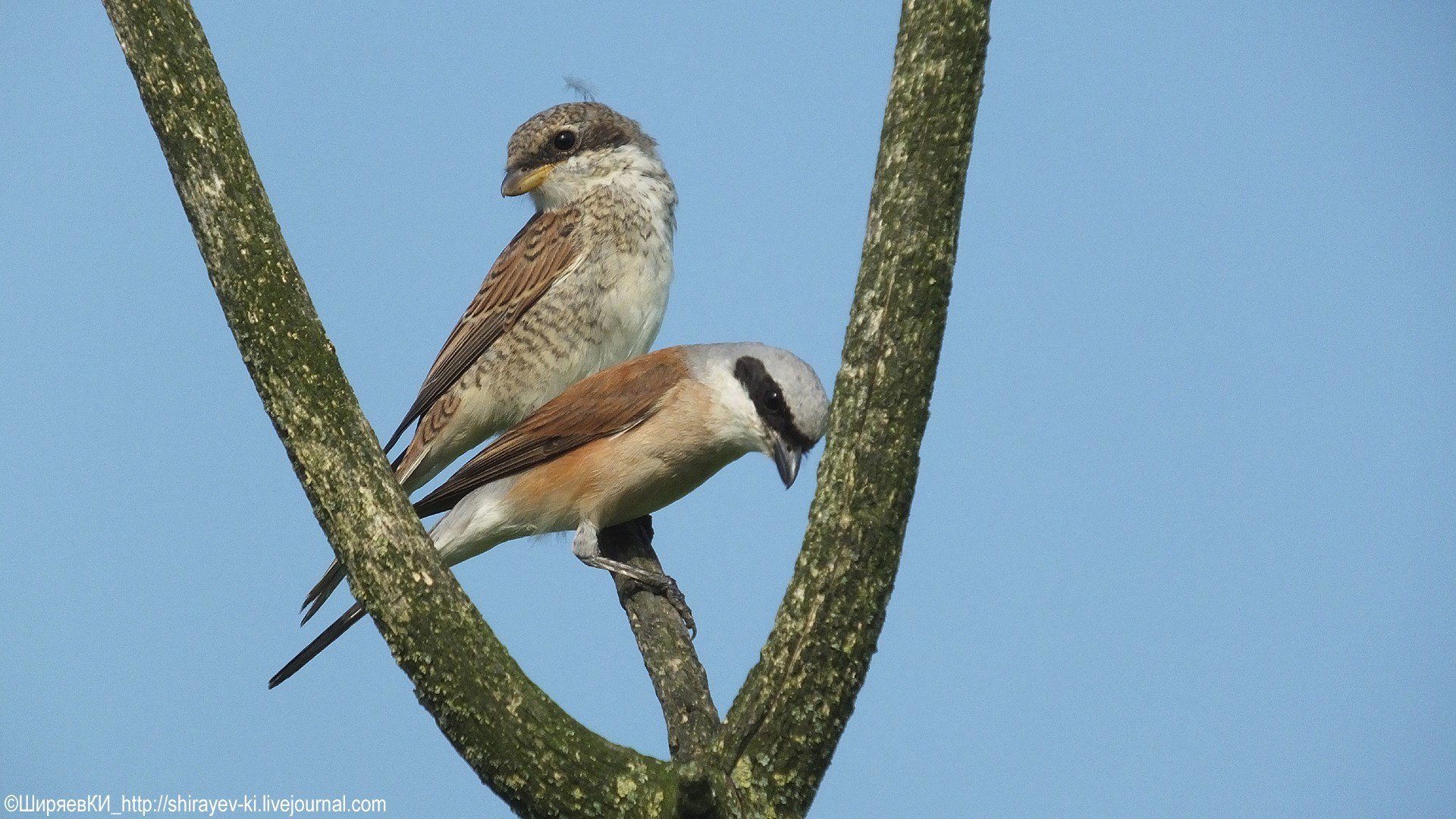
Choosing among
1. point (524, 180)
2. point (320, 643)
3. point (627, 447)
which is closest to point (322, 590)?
point (320, 643)

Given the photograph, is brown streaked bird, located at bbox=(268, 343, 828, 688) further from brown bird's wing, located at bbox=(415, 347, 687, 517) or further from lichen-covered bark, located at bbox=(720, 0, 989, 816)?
lichen-covered bark, located at bbox=(720, 0, 989, 816)

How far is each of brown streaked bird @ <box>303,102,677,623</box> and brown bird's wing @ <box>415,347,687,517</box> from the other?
0.61 meters

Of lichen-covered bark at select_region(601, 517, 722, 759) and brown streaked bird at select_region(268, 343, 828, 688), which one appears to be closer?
lichen-covered bark at select_region(601, 517, 722, 759)

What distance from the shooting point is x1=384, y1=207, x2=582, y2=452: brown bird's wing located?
6176mm

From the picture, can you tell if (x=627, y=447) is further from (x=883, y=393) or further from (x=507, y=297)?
(x=883, y=393)

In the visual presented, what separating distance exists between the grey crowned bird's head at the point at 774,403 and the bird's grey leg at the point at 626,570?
0.58 meters

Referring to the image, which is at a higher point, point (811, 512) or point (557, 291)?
point (557, 291)

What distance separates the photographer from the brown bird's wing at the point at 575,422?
17.4 ft

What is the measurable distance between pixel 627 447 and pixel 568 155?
1.90m

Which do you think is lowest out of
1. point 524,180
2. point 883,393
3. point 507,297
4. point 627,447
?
point 627,447

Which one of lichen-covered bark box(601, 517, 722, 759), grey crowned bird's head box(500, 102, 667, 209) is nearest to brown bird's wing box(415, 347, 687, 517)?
lichen-covered bark box(601, 517, 722, 759)

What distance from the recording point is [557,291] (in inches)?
241

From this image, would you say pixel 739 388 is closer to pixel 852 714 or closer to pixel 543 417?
pixel 543 417

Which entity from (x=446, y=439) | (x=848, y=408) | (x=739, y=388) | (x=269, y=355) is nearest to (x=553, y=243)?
(x=446, y=439)
